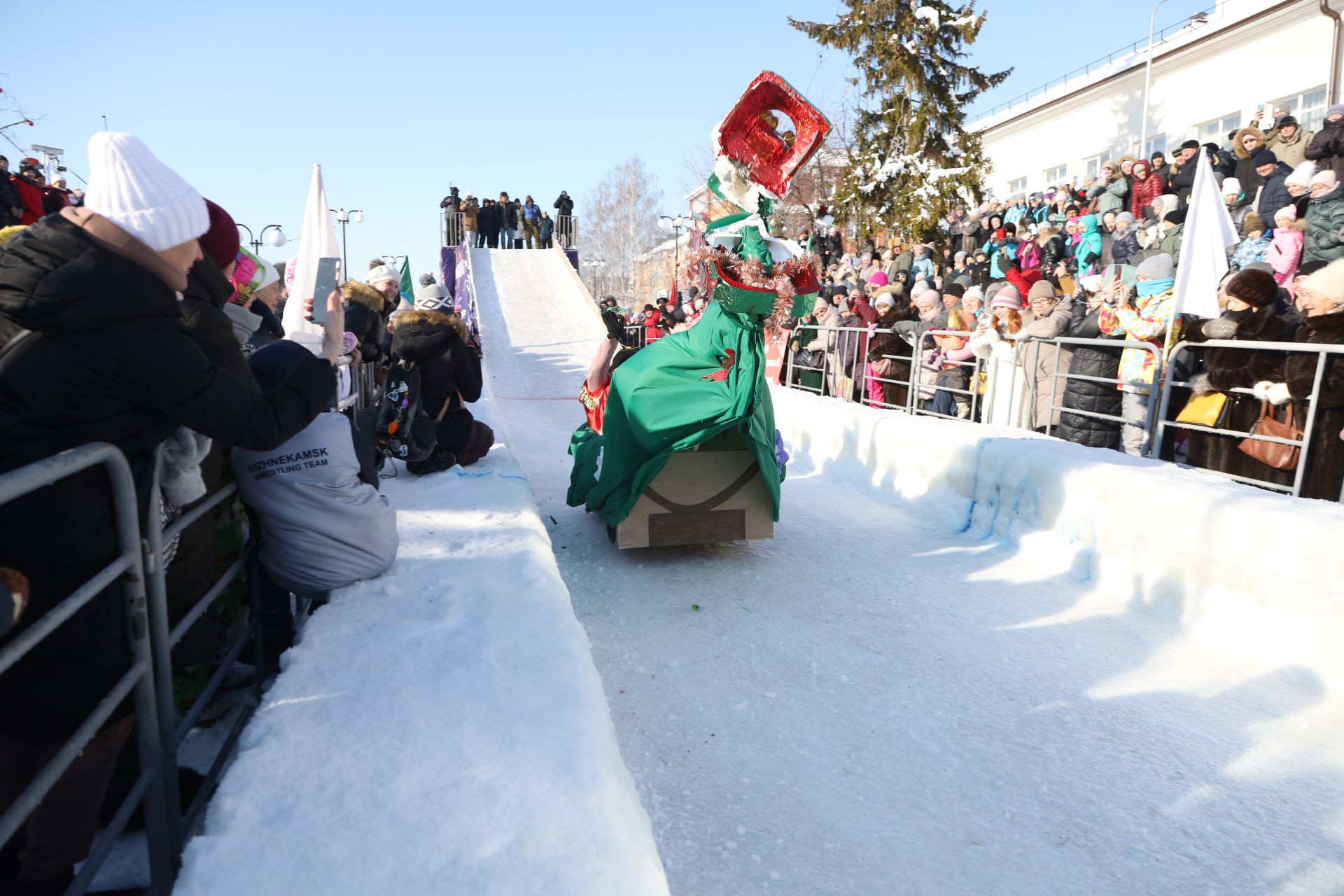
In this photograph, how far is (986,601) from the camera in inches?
149

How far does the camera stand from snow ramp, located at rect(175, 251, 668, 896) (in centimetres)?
139

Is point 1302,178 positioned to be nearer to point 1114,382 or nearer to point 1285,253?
point 1285,253

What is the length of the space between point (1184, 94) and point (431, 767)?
2154 cm

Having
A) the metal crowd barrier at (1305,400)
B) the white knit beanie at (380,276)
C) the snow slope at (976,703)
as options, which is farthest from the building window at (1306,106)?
the white knit beanie at (380,276)

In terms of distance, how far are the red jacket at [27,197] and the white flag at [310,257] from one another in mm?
6941

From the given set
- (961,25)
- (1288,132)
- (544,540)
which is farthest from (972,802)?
(961,25)

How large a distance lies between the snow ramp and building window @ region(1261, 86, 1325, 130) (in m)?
17.0

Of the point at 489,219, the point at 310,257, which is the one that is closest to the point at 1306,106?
the point at 310,257

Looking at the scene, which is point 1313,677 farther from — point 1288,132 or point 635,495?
point 1288,132

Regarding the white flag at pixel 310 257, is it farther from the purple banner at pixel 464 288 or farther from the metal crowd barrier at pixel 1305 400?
the purple banner at pixel 464 288

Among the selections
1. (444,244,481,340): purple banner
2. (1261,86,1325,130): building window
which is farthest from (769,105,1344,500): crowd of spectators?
(444,244,481,340): purple banner

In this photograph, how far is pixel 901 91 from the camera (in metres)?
18.7

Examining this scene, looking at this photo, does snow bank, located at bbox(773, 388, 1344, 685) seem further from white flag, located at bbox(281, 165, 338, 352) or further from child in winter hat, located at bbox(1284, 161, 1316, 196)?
child in winter hat, located at bbox(1284, 161, 1316, 196)

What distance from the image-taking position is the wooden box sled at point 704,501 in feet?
13.8
